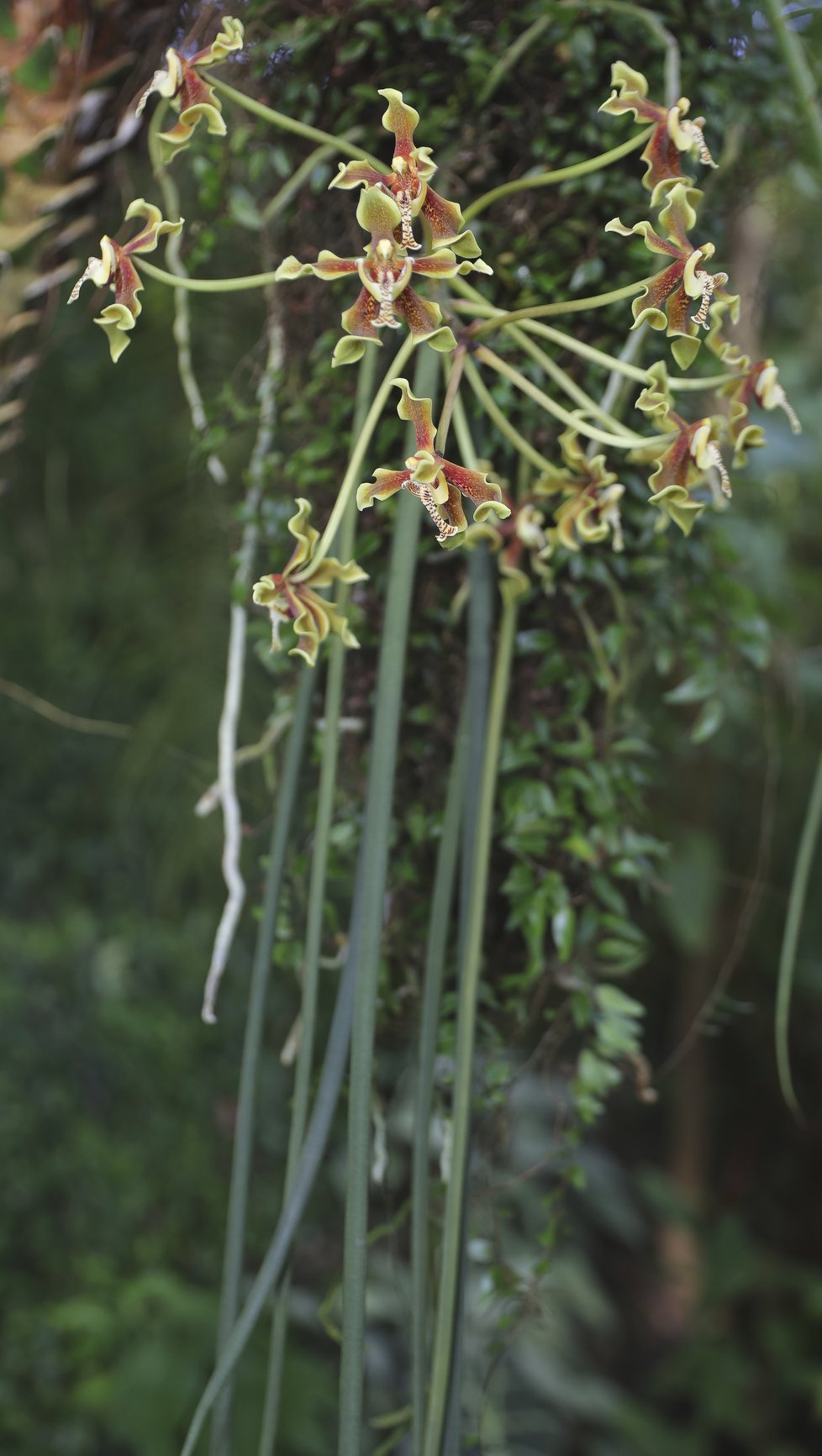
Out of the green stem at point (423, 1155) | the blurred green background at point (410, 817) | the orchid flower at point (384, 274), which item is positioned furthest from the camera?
the blurred green background at point (410, 817)

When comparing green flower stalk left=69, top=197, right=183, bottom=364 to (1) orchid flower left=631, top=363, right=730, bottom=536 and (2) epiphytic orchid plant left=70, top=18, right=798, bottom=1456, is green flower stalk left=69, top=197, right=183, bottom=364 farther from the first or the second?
(1) orchid flower left=631, top=363, right=730, bottom=536

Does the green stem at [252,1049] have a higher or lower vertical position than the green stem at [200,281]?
lower

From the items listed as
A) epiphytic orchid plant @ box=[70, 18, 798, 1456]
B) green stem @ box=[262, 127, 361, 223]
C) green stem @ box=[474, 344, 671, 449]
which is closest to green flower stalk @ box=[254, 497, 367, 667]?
epiphytic orchid plant @ box=[70, 18, 798, 1456]

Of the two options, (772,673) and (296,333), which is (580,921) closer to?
(296,333)

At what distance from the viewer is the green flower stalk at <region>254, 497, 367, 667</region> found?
0.43 meters

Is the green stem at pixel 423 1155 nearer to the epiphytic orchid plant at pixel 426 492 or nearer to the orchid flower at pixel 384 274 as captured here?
the epiphytic orchid plant at pixel 426 492

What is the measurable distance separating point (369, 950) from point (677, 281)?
0.93ft

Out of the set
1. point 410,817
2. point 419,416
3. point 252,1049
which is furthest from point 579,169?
point 252,1049

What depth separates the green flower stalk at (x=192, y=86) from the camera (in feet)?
1.33

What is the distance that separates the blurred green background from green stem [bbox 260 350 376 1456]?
0.23 feet

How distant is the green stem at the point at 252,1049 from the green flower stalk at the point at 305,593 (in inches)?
3.2

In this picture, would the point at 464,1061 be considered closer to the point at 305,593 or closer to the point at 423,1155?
the point at 423,1155

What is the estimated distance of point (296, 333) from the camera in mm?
608

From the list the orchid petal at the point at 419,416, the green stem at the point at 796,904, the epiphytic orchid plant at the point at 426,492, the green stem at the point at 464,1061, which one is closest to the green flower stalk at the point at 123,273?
the epiphytic orchid plant at the point at 426,492
